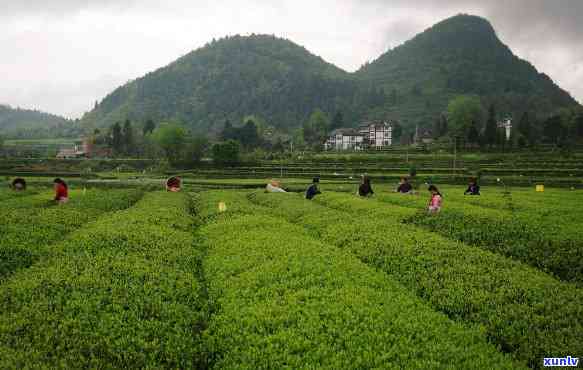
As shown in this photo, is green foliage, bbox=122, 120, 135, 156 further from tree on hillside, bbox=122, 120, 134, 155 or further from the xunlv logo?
the xunlv logo

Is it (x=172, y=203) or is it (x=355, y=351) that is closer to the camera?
(x=355, y=351)

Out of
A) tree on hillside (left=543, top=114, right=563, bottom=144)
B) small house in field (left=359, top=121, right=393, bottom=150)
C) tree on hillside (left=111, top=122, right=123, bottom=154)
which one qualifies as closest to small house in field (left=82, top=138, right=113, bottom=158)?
tree on hillside (left=111, top=122, right=123, bottom=154)

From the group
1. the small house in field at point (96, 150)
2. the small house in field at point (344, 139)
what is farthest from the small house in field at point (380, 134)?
the small house in field at point (96, 150)

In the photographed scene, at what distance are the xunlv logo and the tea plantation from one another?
0.22 m

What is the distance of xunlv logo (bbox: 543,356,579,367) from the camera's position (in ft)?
23.4

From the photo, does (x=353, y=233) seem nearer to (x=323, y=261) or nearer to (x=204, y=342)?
Result: (x=323, y=261)

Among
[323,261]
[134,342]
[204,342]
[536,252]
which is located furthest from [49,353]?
[536,252]

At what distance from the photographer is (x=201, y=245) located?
16094 mm

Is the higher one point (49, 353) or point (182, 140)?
point (182, 140)

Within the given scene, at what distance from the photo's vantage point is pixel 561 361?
23.7 ft

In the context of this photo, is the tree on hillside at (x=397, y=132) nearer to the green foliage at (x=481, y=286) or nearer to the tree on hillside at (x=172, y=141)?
the tree on hillside at (x=172, y=141)

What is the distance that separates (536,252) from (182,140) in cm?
10089

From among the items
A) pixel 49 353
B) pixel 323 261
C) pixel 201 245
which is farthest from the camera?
pixel 201 245

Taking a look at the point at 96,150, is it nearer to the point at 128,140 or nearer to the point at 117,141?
the point at 117,141
